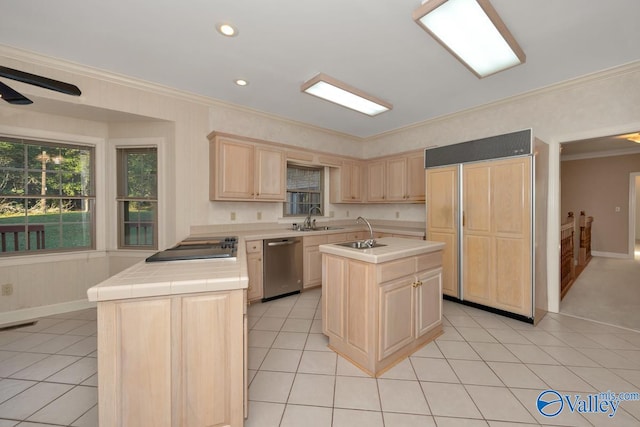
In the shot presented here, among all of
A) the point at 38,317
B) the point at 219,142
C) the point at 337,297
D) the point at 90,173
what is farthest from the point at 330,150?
the point at 38,317

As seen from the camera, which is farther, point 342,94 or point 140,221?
point 140,221

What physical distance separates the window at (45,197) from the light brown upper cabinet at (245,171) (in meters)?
1.58

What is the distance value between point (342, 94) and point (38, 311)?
435cm

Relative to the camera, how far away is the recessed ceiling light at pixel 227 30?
2004 millimetres

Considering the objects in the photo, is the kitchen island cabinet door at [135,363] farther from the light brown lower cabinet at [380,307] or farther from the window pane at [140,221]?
the window pane at [140,221]

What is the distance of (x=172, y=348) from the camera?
122cm

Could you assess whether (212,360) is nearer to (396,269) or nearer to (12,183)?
(396,269)

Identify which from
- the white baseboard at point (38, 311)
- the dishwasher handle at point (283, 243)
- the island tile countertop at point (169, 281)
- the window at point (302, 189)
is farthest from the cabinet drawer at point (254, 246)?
the white baseboard at point (38, 311)

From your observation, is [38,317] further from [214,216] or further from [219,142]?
[219,142]

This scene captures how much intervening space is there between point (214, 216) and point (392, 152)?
132 inches

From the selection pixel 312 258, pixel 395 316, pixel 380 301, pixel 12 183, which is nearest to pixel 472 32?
pixel 380 301

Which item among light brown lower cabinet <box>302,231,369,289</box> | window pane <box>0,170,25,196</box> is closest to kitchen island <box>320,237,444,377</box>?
light brown lower cabinet <box>302,231,369,289</box>

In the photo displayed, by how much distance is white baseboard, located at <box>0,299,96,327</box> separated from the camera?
2698mm

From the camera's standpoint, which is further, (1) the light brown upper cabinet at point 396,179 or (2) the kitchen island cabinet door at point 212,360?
(1) the light brown upper cabinet at point 396,179
